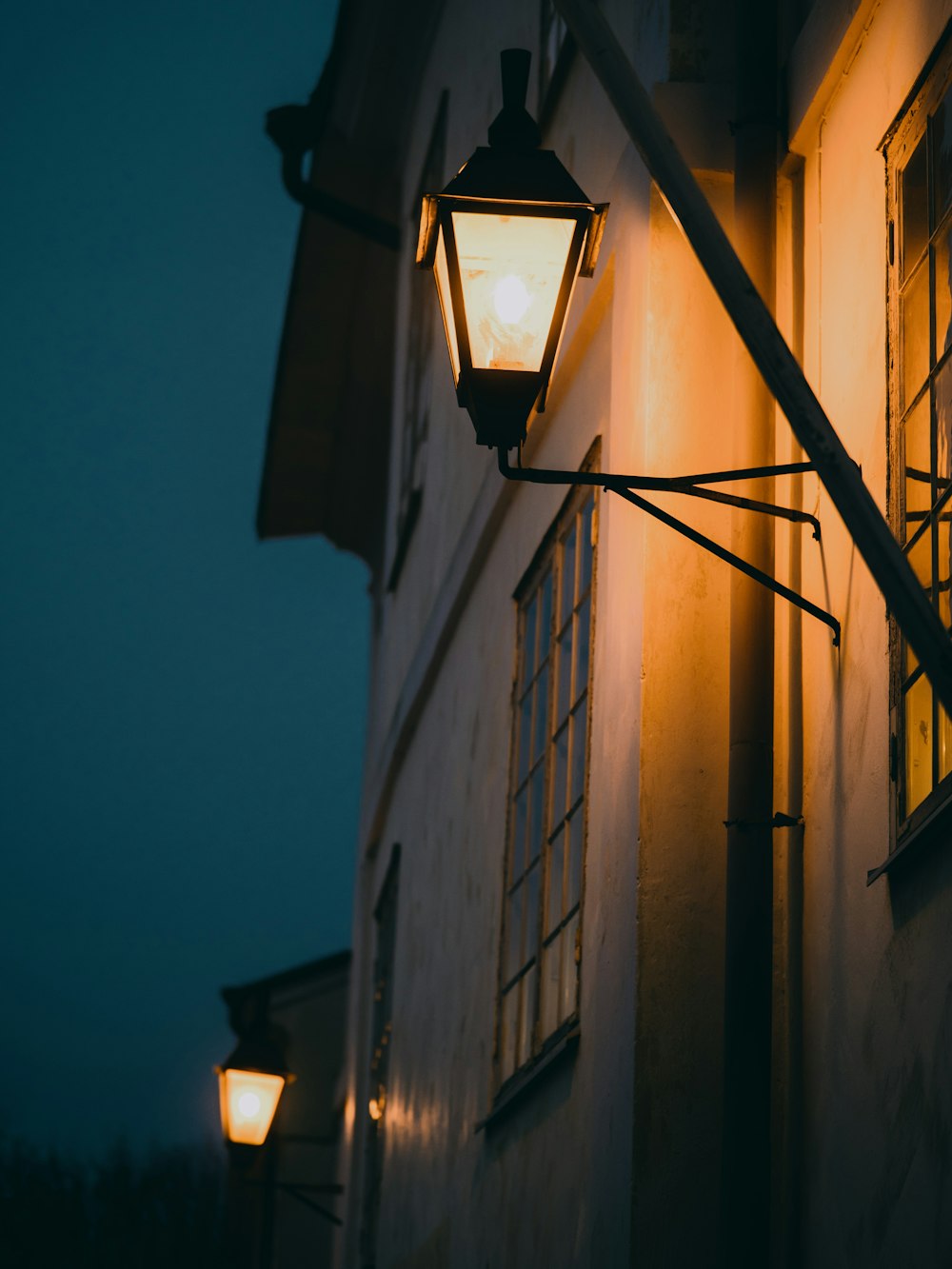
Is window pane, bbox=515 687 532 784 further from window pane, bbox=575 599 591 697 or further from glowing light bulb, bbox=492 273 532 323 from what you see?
glowing light bulb, bbox=492 273 532 323

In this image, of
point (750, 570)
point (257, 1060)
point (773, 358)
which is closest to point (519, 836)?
point (750, 570)

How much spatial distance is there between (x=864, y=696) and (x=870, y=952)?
1.96 ft

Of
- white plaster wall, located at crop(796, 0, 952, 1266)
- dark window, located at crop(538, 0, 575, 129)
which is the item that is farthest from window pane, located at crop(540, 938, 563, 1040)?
dark window, located at crop(538, 0, 575, 129)

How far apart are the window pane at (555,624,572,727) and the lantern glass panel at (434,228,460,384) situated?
205 centimetres

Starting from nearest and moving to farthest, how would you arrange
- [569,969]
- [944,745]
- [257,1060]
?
1. [944,745]
2. [569,969]
3. [257,1060]

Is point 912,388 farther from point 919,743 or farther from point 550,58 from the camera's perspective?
point 550,58

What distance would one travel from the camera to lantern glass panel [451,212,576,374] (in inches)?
193

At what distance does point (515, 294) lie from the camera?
4949 millimetres

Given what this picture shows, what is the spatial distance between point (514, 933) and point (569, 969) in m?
1.04

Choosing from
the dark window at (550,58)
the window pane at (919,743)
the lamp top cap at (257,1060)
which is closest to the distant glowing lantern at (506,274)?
the window pane at (919,743)

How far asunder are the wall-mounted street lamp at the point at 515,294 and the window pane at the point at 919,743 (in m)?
0.48

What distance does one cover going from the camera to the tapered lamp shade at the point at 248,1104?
1305 cm

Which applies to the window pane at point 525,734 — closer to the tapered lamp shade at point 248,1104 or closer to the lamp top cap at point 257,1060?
the tapered lamp shade at point 248,1104

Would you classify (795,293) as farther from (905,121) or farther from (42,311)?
(42,311)
